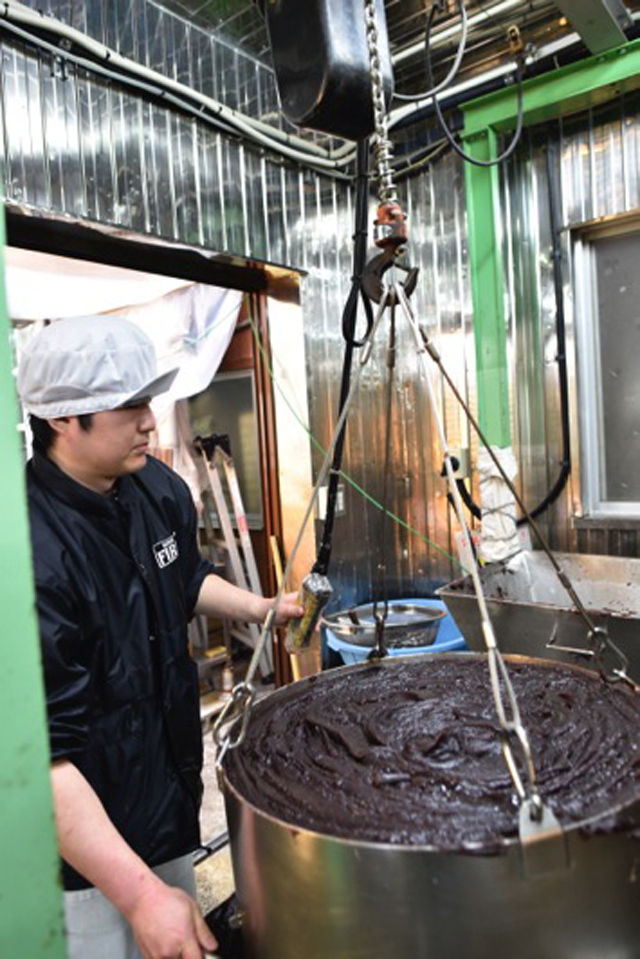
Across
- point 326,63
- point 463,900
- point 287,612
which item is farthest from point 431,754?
point 326,63

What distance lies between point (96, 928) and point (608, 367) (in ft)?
9.41

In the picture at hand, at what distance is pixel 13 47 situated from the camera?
2.18m

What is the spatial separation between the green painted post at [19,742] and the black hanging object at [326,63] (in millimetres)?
1082

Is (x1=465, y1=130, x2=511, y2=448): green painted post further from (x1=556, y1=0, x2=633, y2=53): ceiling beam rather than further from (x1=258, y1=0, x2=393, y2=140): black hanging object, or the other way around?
(x1=258, y1=0, x2=393, y2=140): black hanging object

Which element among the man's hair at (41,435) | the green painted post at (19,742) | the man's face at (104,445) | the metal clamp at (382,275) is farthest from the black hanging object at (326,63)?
the green painted post at (19,742)

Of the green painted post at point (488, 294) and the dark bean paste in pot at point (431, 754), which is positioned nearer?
the dark bean paste in pot at point (431, 754)

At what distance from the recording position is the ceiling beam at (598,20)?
2.20 m

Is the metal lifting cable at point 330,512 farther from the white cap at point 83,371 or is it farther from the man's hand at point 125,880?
the man's hand at point 125,880

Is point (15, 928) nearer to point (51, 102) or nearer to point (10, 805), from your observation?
point (10, 805)

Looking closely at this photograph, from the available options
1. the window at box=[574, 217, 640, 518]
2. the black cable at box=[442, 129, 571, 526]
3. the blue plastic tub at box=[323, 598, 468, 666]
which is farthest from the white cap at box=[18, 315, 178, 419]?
the window at box=[574, 217, 640, 518]

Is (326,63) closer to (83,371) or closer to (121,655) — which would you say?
(83,371)

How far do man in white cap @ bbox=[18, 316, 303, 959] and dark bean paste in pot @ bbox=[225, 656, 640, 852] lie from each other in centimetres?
31

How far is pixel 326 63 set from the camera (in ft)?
4.58

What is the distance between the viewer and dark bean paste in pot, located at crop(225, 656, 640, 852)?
93 centimetres
